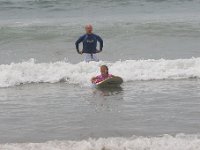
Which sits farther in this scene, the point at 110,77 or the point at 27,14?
the point at 27,14

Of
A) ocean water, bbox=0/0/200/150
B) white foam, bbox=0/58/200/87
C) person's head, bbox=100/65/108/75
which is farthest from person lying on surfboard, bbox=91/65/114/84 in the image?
white foam, bbox=0/58/200/87

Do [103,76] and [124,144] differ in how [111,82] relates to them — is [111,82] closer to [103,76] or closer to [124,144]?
[103,76]

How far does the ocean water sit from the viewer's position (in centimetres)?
912

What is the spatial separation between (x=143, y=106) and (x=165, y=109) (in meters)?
0.56

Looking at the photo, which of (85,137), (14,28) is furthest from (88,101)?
(14,28)

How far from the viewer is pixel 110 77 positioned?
14125mm

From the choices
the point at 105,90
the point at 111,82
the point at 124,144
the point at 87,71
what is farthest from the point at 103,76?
the point at 124,144

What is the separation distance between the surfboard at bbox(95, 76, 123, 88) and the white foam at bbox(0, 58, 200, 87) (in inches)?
43.4

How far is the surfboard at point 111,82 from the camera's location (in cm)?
1403

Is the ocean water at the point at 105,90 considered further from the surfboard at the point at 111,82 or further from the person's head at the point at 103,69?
the person's head at the point at 103,69

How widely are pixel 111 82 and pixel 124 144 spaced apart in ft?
19.7

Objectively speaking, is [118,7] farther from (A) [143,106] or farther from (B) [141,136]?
(B) [141,136]

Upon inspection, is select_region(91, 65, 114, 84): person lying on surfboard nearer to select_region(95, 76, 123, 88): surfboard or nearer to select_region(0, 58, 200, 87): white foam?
select_region(95, 76, 123, 88): surfboard

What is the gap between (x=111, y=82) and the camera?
46.4 ft
